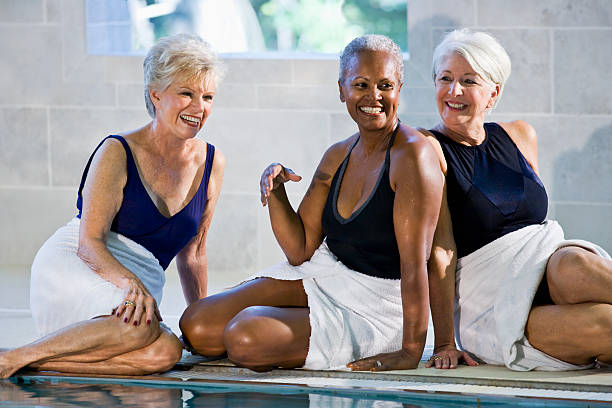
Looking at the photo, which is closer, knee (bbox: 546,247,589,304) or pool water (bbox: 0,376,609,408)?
pool water (bbox: 0,376,609,408)

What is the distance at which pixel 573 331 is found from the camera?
3320mm

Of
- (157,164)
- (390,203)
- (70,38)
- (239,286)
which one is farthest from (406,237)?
(70,38)

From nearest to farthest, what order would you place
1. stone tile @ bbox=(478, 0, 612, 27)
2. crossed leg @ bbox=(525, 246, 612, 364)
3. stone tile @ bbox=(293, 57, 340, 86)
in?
crossed leg @ bbox=(525, 246, 612, 364) < stone tile @ bbox=(478, 0, 612, 27) < stone tile @ bbox=(293, 57, 340, 86)

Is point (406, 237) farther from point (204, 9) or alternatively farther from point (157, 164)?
point (204, 9)

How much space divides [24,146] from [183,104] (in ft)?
10.4

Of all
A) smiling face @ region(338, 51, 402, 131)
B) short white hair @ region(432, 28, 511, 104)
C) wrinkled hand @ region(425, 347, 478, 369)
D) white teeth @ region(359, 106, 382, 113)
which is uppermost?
short white hair @ region(432, 28, 511, 104)

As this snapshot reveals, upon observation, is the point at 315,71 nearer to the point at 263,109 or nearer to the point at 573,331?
the point at 263,109

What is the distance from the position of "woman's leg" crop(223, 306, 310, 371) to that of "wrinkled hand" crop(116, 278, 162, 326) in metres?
0.29

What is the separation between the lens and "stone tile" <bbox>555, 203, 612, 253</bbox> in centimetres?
590

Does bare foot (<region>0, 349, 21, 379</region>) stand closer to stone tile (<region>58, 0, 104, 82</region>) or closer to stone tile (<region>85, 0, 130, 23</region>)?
stone tile (<region>58, 0, 104, 82</region>)

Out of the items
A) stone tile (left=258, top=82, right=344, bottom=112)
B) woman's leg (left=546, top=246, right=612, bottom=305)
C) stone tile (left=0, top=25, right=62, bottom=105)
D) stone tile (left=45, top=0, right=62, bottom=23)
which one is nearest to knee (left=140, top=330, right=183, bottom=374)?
woman's leg (left=546, top=246, right=612, bottom=305)

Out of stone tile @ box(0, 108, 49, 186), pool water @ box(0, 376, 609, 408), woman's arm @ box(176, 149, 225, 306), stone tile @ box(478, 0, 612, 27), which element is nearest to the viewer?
pool water @ box(0, 376, 609, 408)

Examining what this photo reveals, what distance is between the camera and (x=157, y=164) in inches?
148

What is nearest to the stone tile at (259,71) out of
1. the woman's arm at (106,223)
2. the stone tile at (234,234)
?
the stone tile at (234,234)
